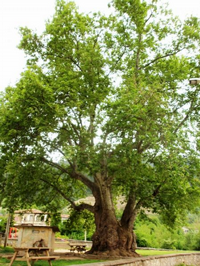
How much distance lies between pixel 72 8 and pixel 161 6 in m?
5.43

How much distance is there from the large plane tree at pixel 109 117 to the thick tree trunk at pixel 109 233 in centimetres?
6

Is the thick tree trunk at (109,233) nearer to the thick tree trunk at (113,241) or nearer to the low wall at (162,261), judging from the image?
the thick tree trunk at (113,241)

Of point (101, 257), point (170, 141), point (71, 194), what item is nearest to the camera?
point (170, 141)

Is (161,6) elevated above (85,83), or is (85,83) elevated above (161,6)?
(161,6)

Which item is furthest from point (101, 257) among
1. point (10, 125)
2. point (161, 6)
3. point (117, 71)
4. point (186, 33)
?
point (161, 6)

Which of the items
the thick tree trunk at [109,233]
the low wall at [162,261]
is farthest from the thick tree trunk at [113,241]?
the low wall at [162,261]

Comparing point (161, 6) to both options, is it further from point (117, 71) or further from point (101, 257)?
point (101, 257)

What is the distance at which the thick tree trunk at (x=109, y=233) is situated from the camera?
13.8 m

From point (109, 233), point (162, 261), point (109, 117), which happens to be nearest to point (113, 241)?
point (109, 233)

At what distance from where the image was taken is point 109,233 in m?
14.1

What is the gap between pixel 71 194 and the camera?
19.4 metres

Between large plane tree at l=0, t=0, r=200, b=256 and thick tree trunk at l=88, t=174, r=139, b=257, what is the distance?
6 centimetres

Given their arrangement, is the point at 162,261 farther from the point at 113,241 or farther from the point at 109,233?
the point at 109,233

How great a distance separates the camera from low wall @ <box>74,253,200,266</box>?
324 inches
